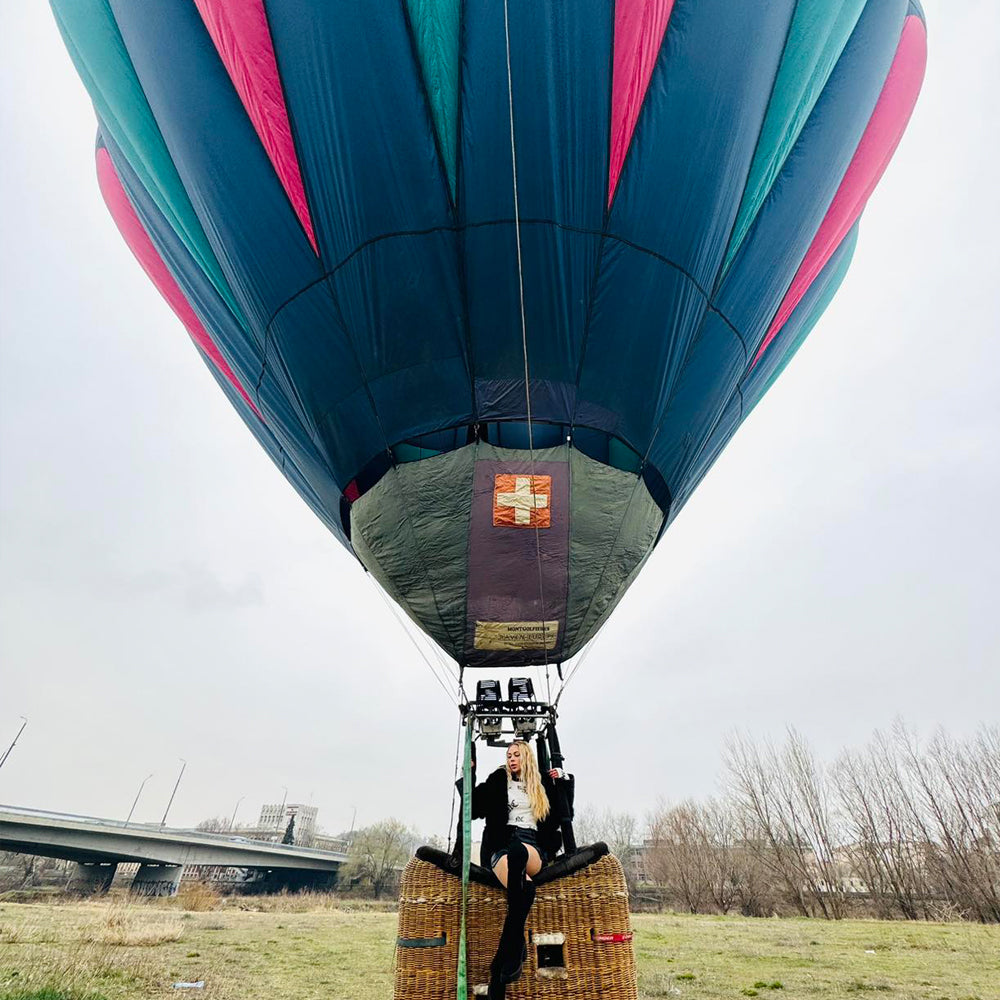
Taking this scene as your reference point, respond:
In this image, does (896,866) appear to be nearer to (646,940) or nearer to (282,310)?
(646,940)

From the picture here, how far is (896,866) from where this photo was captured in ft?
69.8

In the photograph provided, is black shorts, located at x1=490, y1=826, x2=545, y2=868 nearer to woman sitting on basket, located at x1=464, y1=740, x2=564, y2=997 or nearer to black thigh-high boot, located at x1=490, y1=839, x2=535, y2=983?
woman sitting on basket, located at x1=464, y1=740, x2=564, y2=997

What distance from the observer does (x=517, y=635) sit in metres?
3.79

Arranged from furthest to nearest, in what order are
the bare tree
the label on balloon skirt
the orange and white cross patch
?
the bare tree → the label on balloon skirt → the orange and white cross patch

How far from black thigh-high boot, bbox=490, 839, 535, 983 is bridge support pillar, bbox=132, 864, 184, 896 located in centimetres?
3337

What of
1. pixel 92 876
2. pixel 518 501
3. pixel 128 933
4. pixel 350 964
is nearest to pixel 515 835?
pixel 518 501

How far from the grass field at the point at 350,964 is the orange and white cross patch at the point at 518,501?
306 centimetres

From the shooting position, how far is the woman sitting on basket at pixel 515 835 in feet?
6.49

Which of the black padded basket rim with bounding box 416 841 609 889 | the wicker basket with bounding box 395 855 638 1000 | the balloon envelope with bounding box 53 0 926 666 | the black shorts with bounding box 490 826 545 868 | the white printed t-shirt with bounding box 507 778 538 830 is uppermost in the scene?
the balloon envelope with bounding box 53 0 926 666

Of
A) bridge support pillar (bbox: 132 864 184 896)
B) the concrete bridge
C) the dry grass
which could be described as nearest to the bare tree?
the concrete bridge

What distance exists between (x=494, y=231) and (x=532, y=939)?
3.05 metres

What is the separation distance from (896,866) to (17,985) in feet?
84.9

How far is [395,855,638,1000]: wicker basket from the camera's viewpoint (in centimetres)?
203

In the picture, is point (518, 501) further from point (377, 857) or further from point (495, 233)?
point (377, 857)
